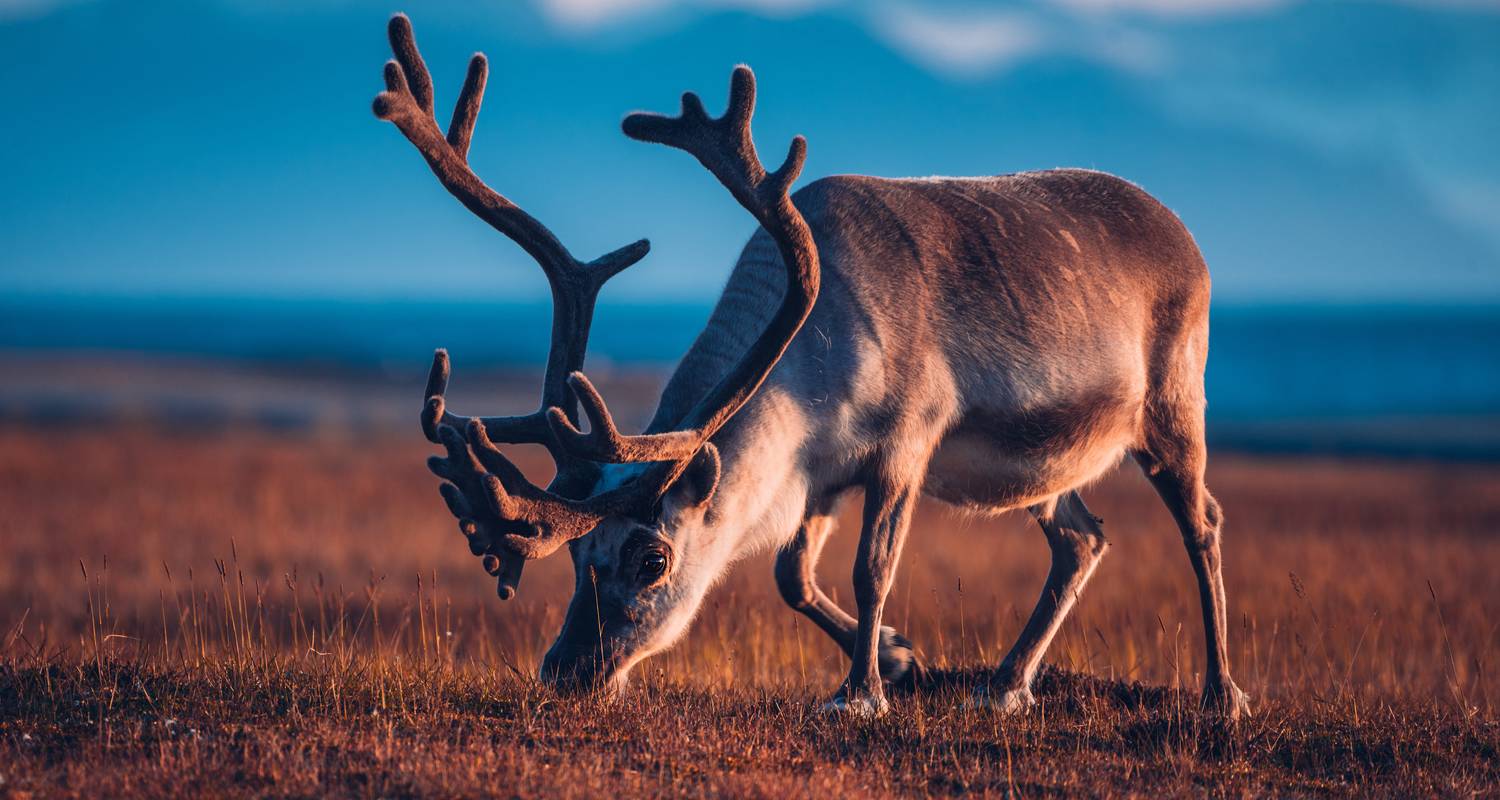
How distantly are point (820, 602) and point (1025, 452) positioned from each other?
1472 millimetres

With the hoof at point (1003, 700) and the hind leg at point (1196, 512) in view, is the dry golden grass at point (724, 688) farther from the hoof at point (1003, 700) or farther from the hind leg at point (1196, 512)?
the hind leg at point (1196, 512)

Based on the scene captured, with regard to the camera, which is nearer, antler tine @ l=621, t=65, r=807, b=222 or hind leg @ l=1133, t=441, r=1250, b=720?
antler tine @ l=621, t=65, r=807, b=222

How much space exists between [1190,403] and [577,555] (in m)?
3.73

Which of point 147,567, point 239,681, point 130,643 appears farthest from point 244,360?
point 239,681

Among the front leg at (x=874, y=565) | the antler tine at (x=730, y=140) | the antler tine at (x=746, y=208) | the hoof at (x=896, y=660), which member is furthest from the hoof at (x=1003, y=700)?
the antler tine at (x=730, y=140)

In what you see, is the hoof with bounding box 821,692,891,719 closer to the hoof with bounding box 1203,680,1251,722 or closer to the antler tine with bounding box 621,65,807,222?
the hoof with bounding box 1203,680,1251,722

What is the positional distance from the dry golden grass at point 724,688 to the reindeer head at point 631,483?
40cm

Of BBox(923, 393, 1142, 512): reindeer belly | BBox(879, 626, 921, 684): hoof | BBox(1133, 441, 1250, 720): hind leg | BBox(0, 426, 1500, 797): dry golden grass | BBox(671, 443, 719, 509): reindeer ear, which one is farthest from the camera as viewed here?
BBox(1133, 441, 1250, 720): hind leg

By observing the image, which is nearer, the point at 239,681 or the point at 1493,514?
the point at 239,681

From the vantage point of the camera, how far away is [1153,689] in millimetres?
7457

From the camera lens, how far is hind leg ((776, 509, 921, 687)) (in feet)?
24.6

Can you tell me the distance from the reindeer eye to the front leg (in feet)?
3.19

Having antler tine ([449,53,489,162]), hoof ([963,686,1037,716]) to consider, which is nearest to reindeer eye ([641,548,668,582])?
hoof ([963,686,1037,716])

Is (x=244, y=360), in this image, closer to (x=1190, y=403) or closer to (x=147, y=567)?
(x=147, y=567)
